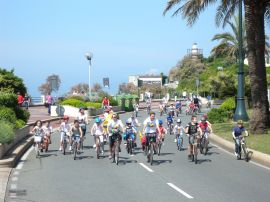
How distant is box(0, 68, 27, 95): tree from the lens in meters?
38.2

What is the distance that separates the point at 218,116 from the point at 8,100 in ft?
47.1

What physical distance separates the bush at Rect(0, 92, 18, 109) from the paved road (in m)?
6.34

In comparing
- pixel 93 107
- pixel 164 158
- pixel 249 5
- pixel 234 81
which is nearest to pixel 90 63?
pixel 93 107

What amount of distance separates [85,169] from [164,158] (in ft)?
13.1

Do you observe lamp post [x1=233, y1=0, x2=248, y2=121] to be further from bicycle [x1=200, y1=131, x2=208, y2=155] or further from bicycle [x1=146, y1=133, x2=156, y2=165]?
bicycle [x1=146, y1=133, x2=156, y2=165]

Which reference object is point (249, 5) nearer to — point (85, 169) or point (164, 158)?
point (164, 158)

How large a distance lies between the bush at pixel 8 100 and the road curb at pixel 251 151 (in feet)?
32.5

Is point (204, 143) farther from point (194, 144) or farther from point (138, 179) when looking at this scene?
point (138, 179)

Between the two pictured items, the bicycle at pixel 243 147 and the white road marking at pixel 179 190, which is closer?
the white road marking at pixel 179 190

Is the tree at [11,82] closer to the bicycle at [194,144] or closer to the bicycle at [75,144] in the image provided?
the bicycle at [75,144]

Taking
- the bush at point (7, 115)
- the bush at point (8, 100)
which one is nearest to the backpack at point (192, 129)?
the bush at point (7, 115)

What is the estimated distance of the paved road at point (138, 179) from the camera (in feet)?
41.1

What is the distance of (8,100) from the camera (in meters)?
27.3

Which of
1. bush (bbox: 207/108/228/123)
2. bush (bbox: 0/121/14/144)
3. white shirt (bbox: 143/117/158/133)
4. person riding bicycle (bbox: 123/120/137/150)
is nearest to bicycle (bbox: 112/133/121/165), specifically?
white shirt (bbox: 143/117/158/133)
